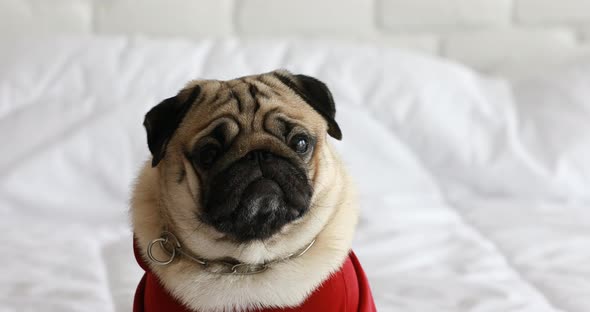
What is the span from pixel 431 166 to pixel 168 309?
1.63m

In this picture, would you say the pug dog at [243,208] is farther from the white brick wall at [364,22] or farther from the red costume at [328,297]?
the white brick wall at [364,22]

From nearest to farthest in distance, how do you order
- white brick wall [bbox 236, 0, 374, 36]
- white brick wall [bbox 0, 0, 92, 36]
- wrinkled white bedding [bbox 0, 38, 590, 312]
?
wrinkled white bedding [bbox 0, 38, 590, 312]
white brick wall [bbox 0, 0, 92, 36]
white brick wall [bbox 236, 0, 374, 36]

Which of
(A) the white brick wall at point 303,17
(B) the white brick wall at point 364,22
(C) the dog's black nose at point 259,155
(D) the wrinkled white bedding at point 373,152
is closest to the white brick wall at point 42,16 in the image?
(B) the white brick wall at point 364,22

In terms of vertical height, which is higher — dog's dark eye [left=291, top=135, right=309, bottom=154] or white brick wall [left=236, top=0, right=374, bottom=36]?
white brick wall [left=236, top=0, right=374, bottom=36]

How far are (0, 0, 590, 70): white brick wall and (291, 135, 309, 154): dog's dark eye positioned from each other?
1.85 meters

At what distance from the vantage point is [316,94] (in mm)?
1587

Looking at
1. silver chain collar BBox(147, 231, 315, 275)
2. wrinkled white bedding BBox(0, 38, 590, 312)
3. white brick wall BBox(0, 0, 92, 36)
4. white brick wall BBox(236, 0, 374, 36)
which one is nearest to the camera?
silver chain collar BBox(147, 231, 315, 275)

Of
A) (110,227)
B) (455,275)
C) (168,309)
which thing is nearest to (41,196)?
(110,227)

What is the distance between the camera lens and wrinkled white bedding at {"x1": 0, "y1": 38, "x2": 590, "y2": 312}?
2258 millimetres

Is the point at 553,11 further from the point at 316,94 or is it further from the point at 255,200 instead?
the point at 255,200

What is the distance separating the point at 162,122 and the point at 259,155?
227 mm

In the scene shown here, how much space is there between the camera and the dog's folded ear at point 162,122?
1441 millimetres

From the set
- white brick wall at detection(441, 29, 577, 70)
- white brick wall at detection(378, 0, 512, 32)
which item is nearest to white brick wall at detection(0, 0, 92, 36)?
white brick wall at detection(378, 0, 512, 32)

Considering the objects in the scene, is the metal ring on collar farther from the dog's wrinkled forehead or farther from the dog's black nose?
the dog's black nose
